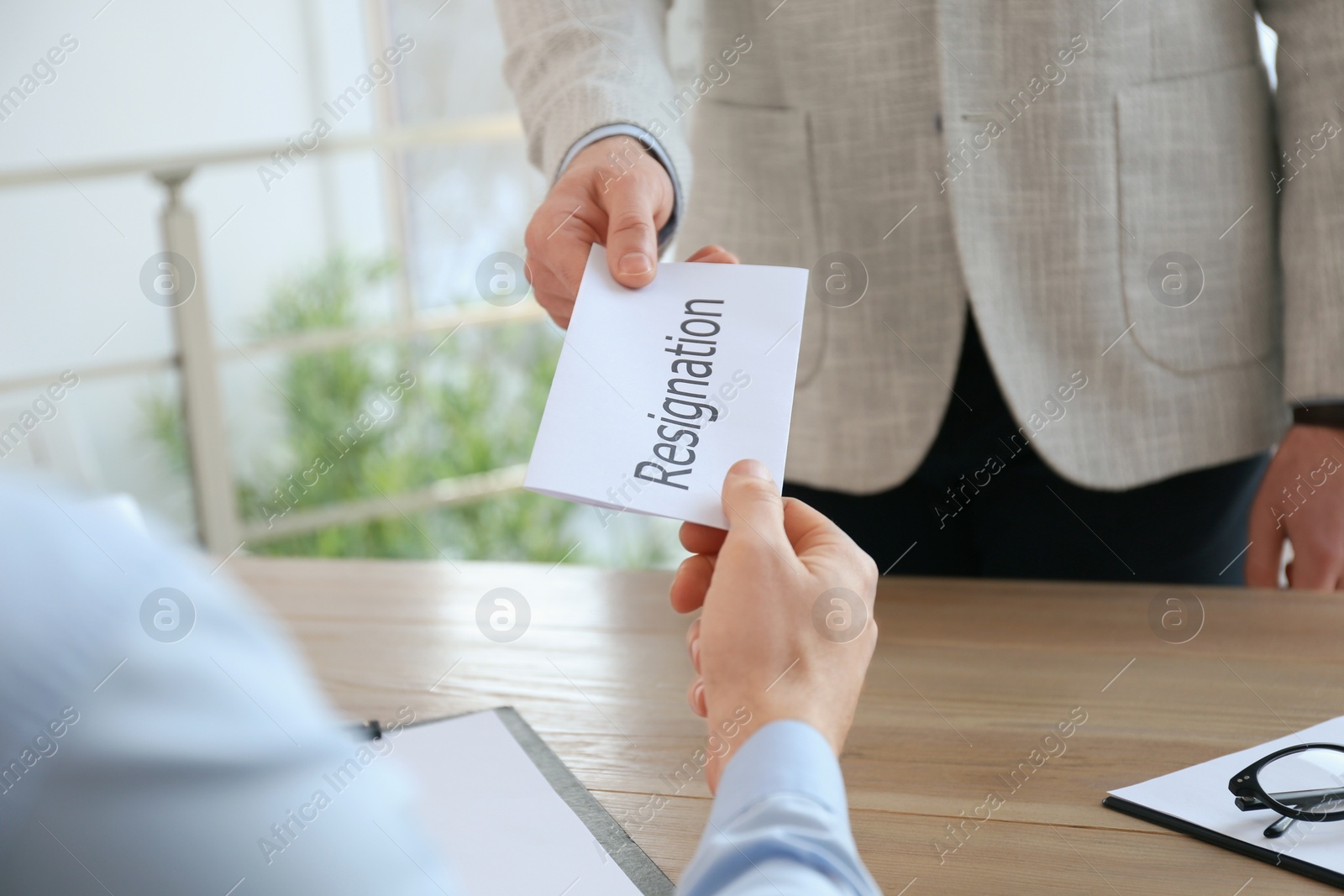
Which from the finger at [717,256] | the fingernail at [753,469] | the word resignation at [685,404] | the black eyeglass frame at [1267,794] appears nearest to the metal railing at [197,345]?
the finger at [717,256]

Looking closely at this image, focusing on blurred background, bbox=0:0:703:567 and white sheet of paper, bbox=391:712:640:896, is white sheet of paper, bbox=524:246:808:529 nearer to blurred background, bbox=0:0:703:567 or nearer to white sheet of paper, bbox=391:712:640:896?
white sheet of paper, bbox=391:712:640:896

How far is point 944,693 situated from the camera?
0.76 m

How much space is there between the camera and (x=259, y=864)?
0.79 feet

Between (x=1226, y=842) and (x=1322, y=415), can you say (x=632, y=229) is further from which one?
(x=1322, y=415)

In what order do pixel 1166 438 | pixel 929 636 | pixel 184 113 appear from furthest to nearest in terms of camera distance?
1. pixel 184 113
2. pixel 1166 438
3. pixel 929 636

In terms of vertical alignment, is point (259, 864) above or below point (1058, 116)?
below

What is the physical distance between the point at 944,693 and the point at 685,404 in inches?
12.0

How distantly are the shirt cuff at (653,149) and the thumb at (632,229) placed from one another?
0.19ft

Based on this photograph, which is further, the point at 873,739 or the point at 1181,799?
the point at 873,739

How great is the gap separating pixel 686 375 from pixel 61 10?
3162 millimetres

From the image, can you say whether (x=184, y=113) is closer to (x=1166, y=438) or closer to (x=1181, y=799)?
(x=1166, y=438)

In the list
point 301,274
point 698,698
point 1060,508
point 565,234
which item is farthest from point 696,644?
point 301,274

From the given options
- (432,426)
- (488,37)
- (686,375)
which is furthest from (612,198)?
(488,37)

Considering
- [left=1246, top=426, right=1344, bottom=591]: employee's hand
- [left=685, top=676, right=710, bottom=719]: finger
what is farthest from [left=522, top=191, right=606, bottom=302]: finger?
[left=1246, top=426, right=1344, bottom=591]: employee's hand
